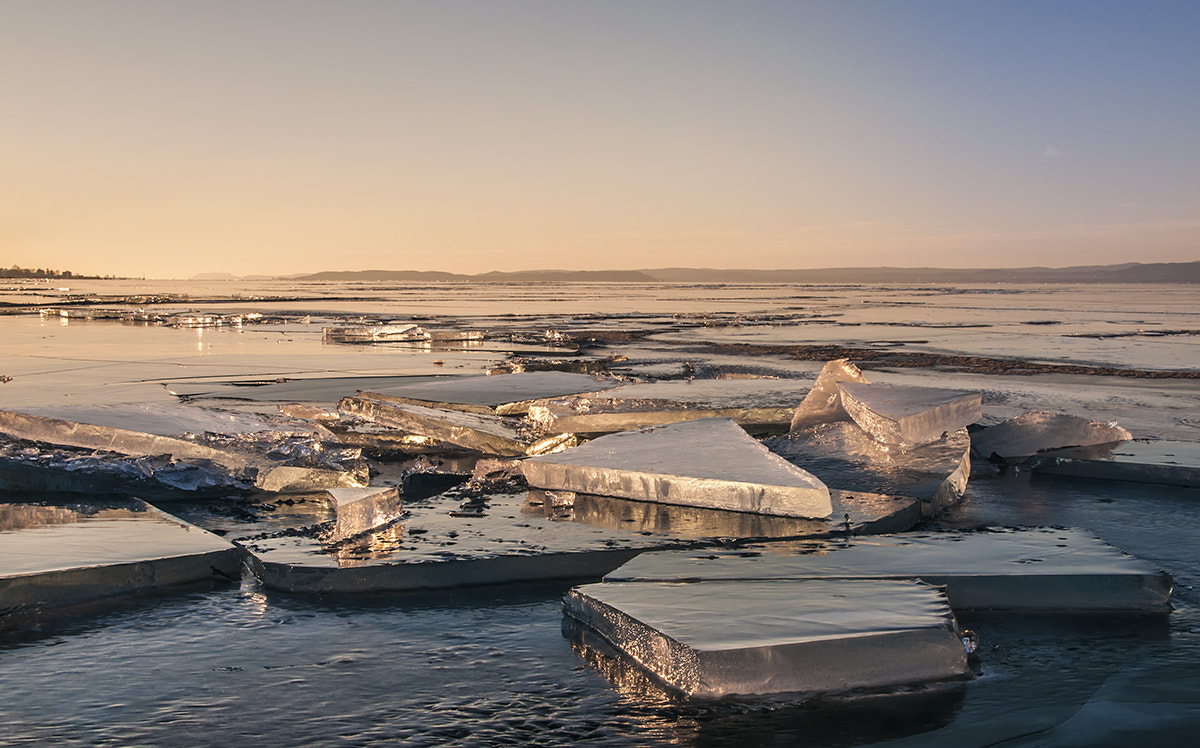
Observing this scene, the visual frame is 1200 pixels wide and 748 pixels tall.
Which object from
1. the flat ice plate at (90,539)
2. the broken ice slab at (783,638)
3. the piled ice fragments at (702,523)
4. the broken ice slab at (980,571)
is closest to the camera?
the broken ice slab at (783,638)

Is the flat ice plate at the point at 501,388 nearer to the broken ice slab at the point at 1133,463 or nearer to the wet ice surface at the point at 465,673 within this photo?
the wet ice surface at the point at 465,673

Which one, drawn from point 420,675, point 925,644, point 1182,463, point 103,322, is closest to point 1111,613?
point 925,644

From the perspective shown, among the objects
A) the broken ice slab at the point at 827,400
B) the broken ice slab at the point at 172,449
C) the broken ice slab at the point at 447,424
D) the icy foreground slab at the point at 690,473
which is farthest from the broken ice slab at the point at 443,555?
the broken ice slab at the point at 827,400

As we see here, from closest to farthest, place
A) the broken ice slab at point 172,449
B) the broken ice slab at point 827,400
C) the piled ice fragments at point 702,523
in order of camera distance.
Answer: the piled ice fragments at point 702,523, the broken ice slab at point 172,449, the broken ice slab at point 827,400

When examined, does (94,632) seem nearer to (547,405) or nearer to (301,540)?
(301,540)

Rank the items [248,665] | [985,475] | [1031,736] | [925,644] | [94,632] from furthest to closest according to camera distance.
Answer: [985,475] < [94,632] < [248,665] < [925,644] < [1031,736]

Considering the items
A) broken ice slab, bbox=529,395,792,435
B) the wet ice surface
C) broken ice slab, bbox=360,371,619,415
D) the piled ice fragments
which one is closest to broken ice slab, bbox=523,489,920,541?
the piled ice fragments
